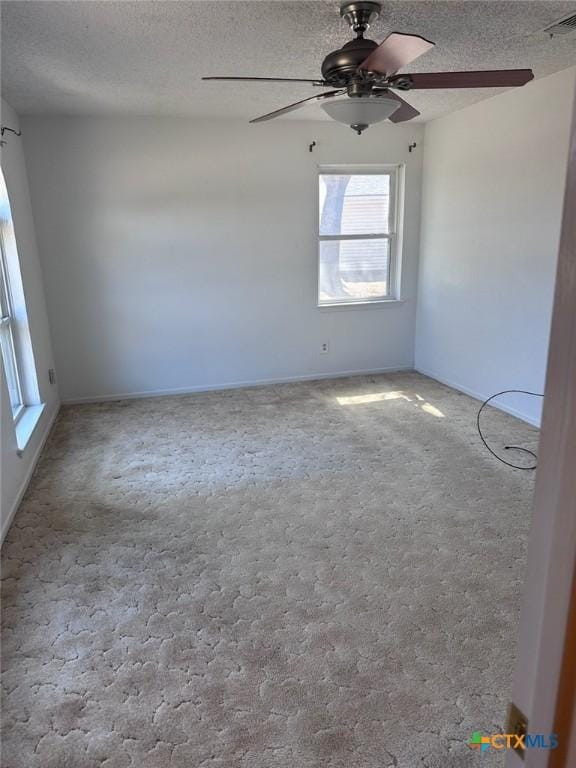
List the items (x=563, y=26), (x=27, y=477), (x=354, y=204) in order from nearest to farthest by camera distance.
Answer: (x=563, y=26), (x=27, y=477), (x=354, y=204)

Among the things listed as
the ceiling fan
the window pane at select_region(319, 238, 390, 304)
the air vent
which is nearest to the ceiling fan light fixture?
the ceiling fan

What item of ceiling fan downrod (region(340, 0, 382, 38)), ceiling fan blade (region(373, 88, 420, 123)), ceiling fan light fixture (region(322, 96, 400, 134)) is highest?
ceiling fan downrod (region(340, 0, 382, 38))

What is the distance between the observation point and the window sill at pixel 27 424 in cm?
324

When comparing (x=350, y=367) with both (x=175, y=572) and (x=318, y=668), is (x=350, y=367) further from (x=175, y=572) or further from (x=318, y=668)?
(x=318, y=668)

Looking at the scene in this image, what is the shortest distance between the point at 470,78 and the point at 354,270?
3.03m

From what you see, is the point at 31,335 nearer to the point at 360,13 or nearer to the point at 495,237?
the point at 360,13

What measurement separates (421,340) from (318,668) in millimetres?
4112

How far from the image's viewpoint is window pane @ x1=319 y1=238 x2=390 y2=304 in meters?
5.13

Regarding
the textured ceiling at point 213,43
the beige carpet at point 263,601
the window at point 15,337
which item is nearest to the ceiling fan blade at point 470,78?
the textured ceiling at point 213,43

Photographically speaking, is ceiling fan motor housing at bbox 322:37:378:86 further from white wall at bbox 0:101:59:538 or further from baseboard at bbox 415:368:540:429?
baseboard at bbox 415:368:540:429

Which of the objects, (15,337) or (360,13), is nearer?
→ (360,13)

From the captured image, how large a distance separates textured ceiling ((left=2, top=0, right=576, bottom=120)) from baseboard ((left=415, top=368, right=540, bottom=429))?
2.44 m

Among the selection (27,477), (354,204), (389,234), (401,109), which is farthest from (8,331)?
(389,234)

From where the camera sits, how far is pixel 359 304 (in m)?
5.23
